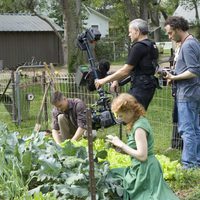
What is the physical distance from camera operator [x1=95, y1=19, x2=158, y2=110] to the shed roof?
94.3 ft

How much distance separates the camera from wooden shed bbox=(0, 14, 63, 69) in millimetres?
33688

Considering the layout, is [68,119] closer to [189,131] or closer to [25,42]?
[189,131]

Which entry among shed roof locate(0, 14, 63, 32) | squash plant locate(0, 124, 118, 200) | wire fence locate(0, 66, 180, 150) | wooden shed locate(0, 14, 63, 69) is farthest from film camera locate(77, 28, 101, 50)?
shed roof locate(0, 14, 63, 32)

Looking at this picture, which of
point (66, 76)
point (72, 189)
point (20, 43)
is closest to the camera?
point (72, 189)

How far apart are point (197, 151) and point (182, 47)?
3.80 feet

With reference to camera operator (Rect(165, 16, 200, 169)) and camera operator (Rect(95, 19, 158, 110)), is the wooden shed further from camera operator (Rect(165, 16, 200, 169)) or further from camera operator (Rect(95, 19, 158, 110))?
camera operator (Rect(165, 16, 200, 169))

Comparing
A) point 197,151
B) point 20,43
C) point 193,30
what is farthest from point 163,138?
point 193,30

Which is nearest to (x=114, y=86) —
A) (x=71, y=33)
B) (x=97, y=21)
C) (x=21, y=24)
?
(x=71, y=33)

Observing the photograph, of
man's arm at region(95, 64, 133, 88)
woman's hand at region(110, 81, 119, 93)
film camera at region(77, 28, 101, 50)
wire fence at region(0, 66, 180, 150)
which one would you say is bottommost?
wire fence at region(0, 66, 180, 150)

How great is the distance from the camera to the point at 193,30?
145 ft

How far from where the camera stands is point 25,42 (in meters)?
34.7

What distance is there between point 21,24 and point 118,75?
3050 cm

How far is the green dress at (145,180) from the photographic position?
13.4 feet

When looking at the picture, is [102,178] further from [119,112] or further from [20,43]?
[20,43]
